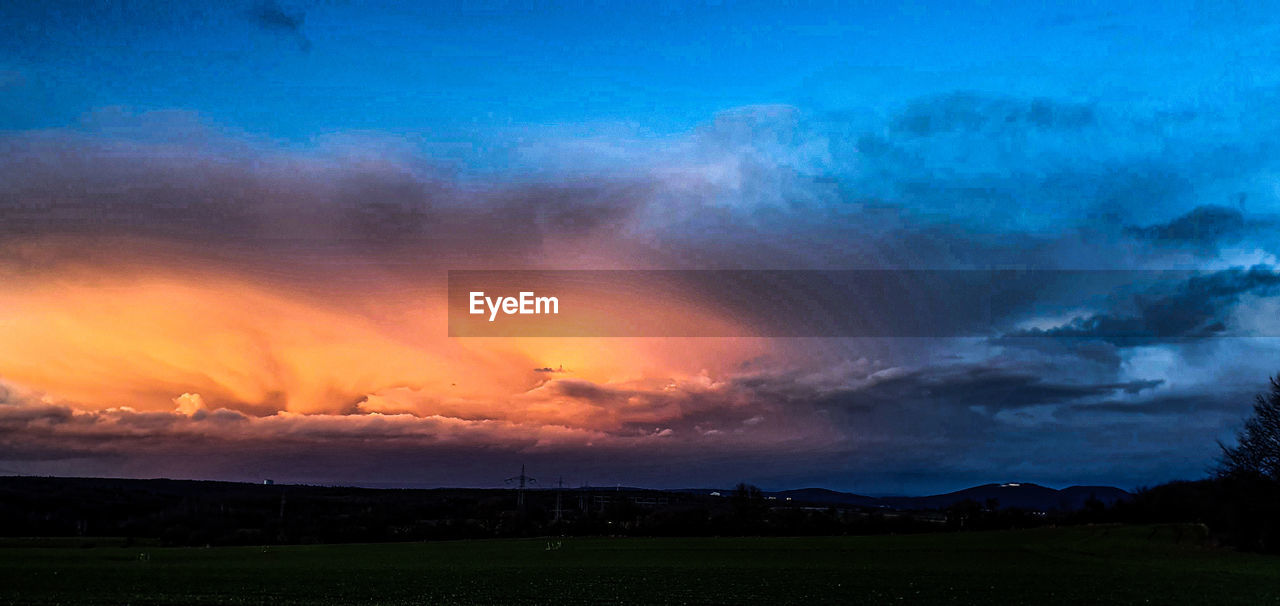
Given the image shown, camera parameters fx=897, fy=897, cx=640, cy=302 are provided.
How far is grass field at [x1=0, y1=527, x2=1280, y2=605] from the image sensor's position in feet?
160

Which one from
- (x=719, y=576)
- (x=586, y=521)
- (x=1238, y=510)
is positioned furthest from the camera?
(x=586, y=521)

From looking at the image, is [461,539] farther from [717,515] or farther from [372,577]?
[372,577]

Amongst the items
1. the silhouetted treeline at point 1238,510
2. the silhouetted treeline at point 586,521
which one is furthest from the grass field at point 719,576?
the silhouetted treeline at point 586,521

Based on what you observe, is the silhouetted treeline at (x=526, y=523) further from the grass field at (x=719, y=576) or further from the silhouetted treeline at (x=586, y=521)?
the grass field at (x=719, y=576)

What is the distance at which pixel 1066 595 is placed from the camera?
5056cm

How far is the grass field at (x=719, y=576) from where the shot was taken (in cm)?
4878

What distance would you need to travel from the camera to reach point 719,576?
6266 centimetres

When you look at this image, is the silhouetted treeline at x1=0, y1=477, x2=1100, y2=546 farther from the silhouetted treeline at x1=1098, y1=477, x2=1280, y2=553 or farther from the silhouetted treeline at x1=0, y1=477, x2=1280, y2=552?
the silhouetted treeline at x1=1098, y1=477, x2=1280, y2=553

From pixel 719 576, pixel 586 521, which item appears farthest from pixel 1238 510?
pixel 586 521

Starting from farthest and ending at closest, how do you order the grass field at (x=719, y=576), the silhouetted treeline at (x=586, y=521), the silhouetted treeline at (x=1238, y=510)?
the silhouetted treeline at (x=586, y=521), the silhouetted treeline at (x=1238, y=510), the grass field at (x=719, y=576)

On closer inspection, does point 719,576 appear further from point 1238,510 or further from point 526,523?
point 526,523

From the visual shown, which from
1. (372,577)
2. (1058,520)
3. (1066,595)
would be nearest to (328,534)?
(372,577)

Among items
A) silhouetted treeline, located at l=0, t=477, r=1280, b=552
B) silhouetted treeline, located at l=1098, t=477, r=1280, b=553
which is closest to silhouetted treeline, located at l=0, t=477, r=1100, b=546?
silhouetted treeline, located at l=0, t=477, r=1280, b=552

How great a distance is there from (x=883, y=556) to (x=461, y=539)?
264ft
